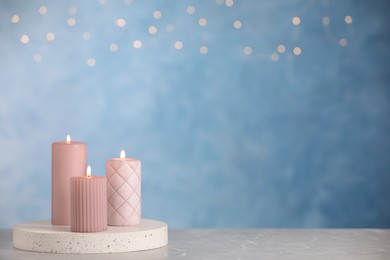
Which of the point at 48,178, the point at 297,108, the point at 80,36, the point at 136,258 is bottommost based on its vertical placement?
the point at 136,258

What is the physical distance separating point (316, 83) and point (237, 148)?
0.26 metres

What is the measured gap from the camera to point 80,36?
2.01m

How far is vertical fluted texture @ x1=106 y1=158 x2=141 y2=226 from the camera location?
1.55 meters

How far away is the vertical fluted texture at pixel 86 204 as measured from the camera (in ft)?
4.83

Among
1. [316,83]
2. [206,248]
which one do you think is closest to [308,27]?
A: [316,83]

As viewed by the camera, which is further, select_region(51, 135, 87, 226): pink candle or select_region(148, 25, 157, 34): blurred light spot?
select_region(148, 25, 157, 34): blurred light spot

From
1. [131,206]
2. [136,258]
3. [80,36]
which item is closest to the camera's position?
[136,258]

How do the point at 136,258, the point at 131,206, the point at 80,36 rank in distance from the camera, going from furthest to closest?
the point at 80,36, the point at 131,206, the point at 136,258

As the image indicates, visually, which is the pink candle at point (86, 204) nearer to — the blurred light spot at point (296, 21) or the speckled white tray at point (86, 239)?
the speckled white tray at point (86, 239)

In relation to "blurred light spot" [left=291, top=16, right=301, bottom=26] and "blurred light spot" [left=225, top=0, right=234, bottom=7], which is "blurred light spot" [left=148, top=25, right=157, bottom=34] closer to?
"blurred light spot" [left=225, top=0, right=234, bottom=7]

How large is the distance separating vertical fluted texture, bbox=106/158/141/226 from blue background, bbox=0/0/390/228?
46 centimetres

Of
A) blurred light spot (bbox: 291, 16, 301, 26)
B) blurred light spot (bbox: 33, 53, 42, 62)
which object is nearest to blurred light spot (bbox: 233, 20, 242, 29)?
blurred light spot (bbox: 291, 16, 301, 26)

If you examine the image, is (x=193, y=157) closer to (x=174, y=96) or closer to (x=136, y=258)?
(x=174, y=96)

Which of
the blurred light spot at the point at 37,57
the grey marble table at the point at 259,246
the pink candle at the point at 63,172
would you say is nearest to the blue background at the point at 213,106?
the blurred light spot at the point at 37,57
